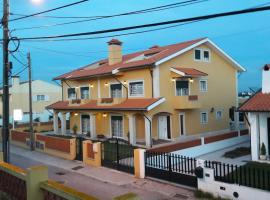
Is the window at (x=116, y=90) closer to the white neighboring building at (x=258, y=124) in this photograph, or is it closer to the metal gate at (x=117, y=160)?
Result: the metal gate at (x=117, y=160)

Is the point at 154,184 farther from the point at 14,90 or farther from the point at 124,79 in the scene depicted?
the point at 14,90

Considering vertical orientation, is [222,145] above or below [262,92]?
below

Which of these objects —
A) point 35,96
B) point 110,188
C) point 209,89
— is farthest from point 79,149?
point 35,96

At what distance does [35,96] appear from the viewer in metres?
47.8

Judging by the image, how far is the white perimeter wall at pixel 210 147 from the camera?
18291 millimetres

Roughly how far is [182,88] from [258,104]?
9.11m

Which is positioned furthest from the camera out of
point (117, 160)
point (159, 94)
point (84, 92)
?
point (84, 92)

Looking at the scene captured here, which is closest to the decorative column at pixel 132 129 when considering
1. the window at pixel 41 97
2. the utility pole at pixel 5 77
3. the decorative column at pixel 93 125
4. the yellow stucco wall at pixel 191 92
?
the yellow stucco wall at pixel 191 92

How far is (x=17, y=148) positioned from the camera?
24656mm

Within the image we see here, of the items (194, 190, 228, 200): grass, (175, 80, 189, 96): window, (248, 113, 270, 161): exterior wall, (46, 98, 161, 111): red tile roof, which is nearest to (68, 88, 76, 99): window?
(46, 98, 161, 111): red tile roof

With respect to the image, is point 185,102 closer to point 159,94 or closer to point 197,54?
point 159,94

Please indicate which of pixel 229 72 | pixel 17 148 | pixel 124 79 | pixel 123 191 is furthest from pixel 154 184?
pixel 229 72

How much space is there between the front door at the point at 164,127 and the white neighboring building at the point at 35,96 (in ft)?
86.6

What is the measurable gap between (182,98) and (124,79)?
5.32 meters
